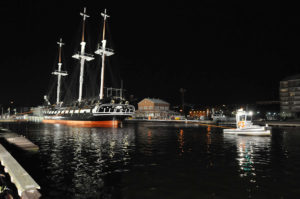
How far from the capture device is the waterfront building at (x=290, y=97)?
123 meters

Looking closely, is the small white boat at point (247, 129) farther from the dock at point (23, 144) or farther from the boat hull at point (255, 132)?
the dock at point (23, 144)

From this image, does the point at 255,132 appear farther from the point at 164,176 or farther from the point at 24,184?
the point at 24,184

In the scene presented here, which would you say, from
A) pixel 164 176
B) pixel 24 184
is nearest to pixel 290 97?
pixel 164 176

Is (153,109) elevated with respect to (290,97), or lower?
lower

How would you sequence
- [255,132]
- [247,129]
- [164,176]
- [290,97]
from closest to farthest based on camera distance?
1. [164,176]
2. [255,132]
3. [247,129]
4. [290,97]

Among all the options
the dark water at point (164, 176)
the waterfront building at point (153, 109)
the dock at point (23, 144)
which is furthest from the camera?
the waterfront building at point (153, 109)

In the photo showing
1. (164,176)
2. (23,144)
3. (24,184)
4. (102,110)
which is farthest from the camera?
(102,110)

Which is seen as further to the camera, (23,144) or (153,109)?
(153,109)

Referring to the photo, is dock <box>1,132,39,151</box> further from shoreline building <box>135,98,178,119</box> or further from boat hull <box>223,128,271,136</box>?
shoreline building <box>135,98,178,119</box>

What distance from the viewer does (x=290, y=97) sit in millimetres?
126375

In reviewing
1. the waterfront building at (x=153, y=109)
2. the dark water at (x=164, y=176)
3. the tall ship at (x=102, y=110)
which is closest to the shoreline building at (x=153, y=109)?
the waterfront building at (x=153, y=109)

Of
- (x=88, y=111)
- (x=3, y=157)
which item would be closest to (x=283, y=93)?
(x=88, y=111)

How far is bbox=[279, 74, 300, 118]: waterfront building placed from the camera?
123m

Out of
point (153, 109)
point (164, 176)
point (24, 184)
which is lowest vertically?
point (164, 176)
